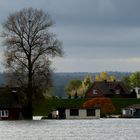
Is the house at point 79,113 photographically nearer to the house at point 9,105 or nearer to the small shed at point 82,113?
the small shed at point 82,113

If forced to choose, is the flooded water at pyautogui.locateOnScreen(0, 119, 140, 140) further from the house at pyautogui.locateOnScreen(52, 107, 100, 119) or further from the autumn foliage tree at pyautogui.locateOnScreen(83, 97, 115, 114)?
the autumn foliage tree at pyautogui.locateOnScreen(83, 97, 115, 114)

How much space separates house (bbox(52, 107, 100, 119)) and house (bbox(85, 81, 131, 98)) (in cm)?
4827

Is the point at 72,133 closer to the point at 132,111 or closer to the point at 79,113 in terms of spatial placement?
the point at 79,113

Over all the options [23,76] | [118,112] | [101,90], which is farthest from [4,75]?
[101,90]

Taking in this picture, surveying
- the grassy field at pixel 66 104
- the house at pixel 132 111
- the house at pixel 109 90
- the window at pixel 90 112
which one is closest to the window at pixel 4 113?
the window at pixel 90 112

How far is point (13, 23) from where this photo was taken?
118m

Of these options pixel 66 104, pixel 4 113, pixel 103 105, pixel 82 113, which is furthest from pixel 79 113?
pixel 66 104

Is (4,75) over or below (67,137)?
over

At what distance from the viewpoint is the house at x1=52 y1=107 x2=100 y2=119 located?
412 feet

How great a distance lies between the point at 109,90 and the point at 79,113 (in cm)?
5107

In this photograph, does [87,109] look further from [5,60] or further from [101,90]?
[101,90]

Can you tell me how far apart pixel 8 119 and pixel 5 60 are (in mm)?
8015

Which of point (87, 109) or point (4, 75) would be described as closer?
point (4, 75)

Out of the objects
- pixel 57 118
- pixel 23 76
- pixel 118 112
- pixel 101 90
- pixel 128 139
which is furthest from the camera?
pixel 101 90
